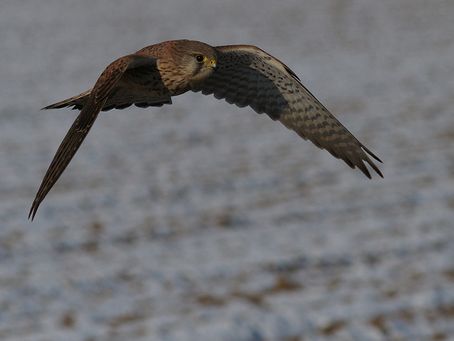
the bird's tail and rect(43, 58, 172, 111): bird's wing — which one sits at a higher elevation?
rect(43, 58, 172, 111): bird's wing

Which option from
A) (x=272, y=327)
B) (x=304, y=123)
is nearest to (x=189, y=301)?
(x=272, y=327)

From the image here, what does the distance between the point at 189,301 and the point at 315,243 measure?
7.13 ft

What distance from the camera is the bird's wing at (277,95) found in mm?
4414

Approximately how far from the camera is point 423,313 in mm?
8906

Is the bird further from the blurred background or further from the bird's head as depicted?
the blurred background

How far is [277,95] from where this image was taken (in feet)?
15.2

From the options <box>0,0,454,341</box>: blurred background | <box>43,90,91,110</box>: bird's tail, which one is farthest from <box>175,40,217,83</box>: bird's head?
<box>0,0,454,341</box>: blurred background

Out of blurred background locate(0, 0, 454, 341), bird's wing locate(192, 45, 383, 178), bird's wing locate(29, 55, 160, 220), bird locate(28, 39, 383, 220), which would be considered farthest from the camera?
blurred background locate(0, 0, 454, 341)

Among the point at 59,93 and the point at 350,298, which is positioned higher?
the point at 59,93

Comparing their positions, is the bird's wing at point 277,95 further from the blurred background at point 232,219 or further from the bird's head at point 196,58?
the blurred background at point 232,219

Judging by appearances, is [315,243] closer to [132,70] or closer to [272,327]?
[272,327]

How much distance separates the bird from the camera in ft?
11.5

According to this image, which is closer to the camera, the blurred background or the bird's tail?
the bird's tail

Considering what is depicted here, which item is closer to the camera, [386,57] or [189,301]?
[189,301]
